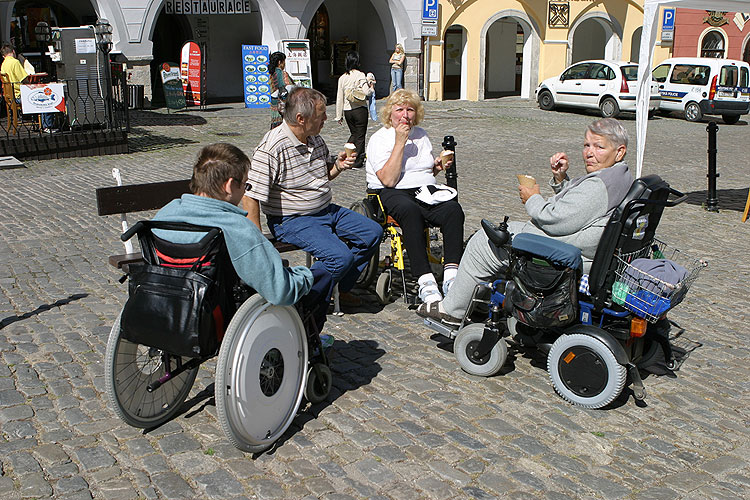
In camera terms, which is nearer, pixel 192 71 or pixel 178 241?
pixel 178 241

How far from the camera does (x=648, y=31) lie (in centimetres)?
977

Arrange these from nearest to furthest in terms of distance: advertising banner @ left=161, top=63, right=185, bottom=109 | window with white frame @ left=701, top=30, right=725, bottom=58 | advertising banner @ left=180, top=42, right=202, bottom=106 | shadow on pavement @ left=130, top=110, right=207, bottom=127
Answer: shadow on pavement @ left=130, top=110, right=207, bottom=127, advertising banner @ left=161, top=63, right=185, bottom=109, advertising banner @ left=180, top=42, right=202, bottom=106, window with white frame @ left=701, top=30, right=725, bottom=58

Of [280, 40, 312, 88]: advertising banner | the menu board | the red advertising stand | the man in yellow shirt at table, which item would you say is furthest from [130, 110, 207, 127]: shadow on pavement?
[280, 40, 312, 88]: advertising banner

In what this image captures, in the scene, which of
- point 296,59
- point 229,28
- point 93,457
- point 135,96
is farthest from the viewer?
point 229,28

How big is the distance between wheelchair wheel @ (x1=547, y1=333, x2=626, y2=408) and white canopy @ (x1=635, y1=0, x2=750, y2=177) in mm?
6087

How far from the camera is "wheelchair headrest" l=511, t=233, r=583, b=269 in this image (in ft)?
13.6

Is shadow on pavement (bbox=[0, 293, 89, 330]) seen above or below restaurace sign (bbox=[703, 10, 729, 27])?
below

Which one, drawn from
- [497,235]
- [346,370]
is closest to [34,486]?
[346,370]

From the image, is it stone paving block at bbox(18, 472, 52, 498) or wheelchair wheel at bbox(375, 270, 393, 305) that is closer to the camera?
stone paving block at bbox(18, 472, 52, 498)

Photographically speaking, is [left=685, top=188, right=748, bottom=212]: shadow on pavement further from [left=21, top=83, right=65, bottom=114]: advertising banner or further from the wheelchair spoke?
[left=21, top=83, right=65, bottom=114]: advertising banner

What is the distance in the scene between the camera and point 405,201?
5816mm

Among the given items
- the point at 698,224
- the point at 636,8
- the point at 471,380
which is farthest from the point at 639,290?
the point at 636,8

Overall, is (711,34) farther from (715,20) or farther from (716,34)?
(715,20)

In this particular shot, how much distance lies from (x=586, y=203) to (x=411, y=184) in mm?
1929
